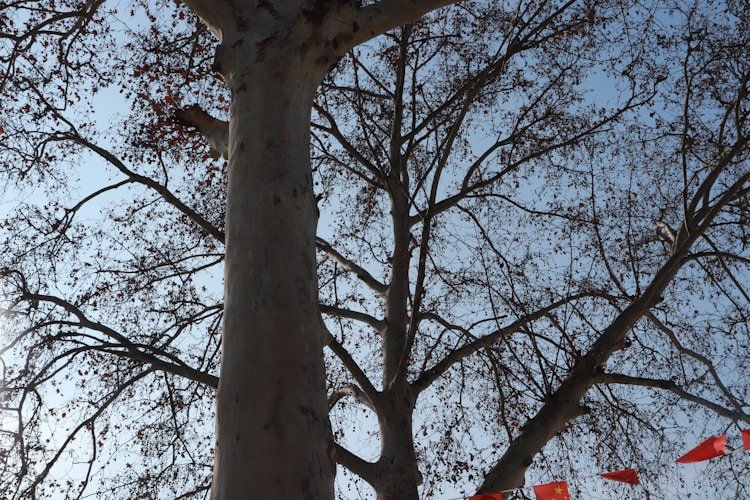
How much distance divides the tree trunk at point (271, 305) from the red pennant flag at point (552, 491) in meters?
3.42

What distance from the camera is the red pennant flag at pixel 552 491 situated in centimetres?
536

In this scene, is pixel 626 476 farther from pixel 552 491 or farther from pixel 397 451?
pixel 397 451

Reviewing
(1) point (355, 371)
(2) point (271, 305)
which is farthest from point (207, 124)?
(1) point (355, 371)

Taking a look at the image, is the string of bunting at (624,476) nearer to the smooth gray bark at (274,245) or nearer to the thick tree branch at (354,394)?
the thick tree branch at (354,394)

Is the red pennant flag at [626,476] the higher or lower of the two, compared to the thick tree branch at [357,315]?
lower

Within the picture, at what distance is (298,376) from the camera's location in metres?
2.54

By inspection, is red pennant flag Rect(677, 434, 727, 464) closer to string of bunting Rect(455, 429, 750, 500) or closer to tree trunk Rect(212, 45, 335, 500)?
string of bunting Rect(455, 429, 750, 500)

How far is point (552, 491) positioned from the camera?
17.7ft

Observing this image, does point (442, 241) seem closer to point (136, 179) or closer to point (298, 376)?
point (136, 179)

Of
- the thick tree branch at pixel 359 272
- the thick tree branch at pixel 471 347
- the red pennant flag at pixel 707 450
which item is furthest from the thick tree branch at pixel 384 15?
the red pennant flag at pixel 707 450

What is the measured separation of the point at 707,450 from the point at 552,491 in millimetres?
1335

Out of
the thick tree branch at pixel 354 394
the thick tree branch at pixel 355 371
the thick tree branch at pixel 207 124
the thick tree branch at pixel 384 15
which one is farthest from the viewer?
the thick tree branch at pixel 354 394

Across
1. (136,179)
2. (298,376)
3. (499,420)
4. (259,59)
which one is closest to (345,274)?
(499,420)

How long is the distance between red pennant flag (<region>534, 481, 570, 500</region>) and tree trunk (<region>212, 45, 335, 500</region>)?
11.2 feet
